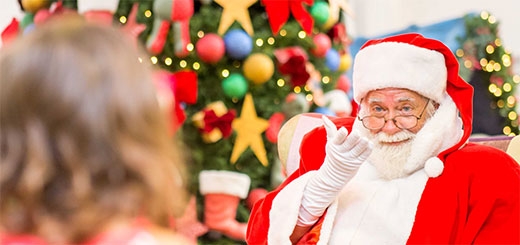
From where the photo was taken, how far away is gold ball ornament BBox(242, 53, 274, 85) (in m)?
3.47

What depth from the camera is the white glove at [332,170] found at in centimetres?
189

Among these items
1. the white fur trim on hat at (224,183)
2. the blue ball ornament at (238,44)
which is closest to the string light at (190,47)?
the blue ball ornament at (238,44)

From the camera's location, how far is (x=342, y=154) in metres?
1.90

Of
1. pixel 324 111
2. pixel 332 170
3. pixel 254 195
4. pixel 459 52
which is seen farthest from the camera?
pixel 459 52

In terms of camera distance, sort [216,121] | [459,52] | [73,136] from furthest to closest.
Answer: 1. [459,52]
2. [216,121]
3. [73,136]

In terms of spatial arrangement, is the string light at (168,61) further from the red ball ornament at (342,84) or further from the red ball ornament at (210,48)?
the red ball ornament at (342,84)

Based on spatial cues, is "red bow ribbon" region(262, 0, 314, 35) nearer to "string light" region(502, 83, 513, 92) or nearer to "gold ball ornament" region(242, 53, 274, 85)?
"gold ball ornament" region(242, 53, 274, 85)

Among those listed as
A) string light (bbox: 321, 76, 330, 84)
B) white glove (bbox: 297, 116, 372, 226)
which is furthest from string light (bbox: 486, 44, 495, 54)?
white glove (bbox: 297, 116, 372, 226)

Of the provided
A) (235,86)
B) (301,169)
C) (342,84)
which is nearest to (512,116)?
(342,84)

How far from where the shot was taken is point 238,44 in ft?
11.3

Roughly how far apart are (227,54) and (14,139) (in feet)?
8.36

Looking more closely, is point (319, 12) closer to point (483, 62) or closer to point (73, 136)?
point (483, 62)

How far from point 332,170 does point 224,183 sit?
60.6 inches

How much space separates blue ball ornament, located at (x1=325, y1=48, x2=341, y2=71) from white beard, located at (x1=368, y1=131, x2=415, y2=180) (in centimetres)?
177
